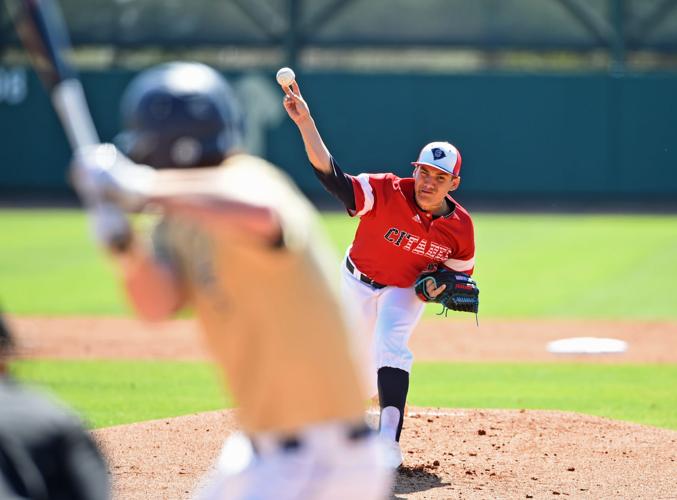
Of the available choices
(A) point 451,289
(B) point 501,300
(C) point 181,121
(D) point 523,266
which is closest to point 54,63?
(C) point 181,121

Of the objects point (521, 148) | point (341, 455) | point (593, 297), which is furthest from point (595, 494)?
point (521, 148)

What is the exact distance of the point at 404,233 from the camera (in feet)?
22.8

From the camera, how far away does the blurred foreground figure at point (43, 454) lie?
124 inches

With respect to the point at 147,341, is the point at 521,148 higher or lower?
higher

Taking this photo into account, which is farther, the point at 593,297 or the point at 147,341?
the point at 593,297

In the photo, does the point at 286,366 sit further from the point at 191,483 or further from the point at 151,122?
the point at 191,483

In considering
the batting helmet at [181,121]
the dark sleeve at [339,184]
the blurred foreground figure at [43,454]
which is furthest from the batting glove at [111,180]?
the dark sleeve at [339,184]

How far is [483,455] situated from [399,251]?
1465 millimetres

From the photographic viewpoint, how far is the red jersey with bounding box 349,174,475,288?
22.7ft

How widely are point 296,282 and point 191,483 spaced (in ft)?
12.0

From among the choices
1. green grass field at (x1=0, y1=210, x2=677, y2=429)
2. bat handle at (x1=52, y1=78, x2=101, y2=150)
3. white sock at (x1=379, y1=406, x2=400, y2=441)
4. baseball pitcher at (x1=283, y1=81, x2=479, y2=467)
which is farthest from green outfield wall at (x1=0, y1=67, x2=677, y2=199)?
bat handle at (x1=52, y1=78, x2=101, y2=150)

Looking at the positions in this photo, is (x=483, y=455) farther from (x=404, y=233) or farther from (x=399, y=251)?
(x=404, y=233)

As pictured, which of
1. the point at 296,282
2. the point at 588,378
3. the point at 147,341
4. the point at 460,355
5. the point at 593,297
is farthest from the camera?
the point at 593,297

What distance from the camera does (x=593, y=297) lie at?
15.4 metres
